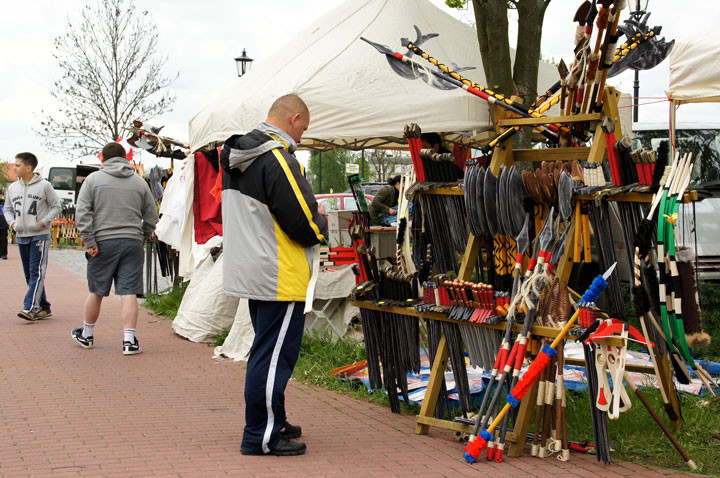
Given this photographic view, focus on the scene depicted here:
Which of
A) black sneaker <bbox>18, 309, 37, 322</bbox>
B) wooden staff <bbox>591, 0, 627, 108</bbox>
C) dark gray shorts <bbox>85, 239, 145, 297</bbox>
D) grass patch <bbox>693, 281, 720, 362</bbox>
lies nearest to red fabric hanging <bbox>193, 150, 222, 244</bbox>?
dark gray shorts <bbox>85, 239, 145, 297</bbox>

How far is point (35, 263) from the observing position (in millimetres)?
10000

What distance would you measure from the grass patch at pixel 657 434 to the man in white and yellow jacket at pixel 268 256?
1.89m

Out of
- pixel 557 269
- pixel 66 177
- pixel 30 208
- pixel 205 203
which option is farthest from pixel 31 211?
pixel 66 177

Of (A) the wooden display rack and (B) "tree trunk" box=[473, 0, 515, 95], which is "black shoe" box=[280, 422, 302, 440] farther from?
(B) "tree trunk" box=[473, 0, 515, 95]

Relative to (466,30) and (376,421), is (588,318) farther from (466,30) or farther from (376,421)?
(466,30)

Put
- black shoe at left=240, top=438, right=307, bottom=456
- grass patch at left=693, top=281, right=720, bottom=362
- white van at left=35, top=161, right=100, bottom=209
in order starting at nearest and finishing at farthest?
1. black shoe at left=240, top=438, right=307, bottom=456
2. grass patch at left=693, top=281, right=720, bottom=362
3. white van at left=35, top=161, right=100, bottom=209

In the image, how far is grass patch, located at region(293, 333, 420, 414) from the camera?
6432 millimetres

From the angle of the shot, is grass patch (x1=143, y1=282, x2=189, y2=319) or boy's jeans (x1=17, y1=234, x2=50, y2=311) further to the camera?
grass patch (x1=143, y1=282, x2=189, y2=319)

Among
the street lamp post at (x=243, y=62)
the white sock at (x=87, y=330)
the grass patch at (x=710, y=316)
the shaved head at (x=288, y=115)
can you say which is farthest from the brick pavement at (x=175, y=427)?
the street lamp post at (x=243, y=62)

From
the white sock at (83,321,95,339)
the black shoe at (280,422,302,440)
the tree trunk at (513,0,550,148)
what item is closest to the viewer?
the black shoe at (280,422,302,440)

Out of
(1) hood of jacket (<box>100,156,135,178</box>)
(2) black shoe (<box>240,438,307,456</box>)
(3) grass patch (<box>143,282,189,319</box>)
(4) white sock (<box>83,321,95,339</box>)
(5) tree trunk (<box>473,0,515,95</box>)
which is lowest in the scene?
(3) grass patch (<box>143,282,189,319</box>)

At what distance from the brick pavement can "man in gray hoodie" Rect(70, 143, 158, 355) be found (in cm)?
58

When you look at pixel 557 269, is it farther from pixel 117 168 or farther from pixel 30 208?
pixel 30 208

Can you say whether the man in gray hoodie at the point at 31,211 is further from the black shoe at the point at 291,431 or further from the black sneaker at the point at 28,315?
the black shoe at the point at 291,431
